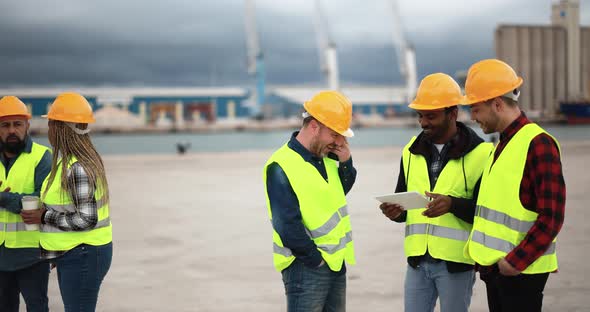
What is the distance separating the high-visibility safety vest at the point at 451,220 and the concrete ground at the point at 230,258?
219 cm

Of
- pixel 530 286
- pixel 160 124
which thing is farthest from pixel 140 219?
pixel 160 124

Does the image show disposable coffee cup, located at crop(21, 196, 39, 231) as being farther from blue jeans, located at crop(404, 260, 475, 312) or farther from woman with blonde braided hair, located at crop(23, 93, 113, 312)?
blue jeans, located at crop(404, 260, 475, 312)

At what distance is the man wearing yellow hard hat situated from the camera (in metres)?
3.11

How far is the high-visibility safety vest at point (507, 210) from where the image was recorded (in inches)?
104

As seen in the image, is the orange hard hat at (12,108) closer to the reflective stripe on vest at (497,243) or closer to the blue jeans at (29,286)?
the blue jeans at (29,286)

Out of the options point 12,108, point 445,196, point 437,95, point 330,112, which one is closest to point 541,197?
point 445,196

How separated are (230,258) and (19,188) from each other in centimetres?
406

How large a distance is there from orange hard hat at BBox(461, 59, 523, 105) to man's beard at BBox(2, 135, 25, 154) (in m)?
2.68

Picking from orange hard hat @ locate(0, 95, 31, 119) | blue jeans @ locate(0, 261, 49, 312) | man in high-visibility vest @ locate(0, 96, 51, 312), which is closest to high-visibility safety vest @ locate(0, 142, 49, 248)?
man in high-visibility vest @ locate(0, 96, 51, 312)

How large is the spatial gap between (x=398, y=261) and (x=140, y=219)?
539cm

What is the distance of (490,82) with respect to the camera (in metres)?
2.80

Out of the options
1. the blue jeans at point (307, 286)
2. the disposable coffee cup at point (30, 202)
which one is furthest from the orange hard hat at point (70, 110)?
the blue jeans at point (307, 286)

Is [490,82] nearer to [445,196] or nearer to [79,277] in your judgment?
[445,196]

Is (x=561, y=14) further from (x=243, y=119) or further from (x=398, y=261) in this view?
(x=398, y=261)
